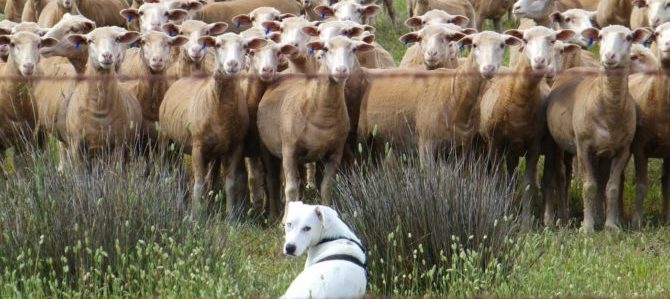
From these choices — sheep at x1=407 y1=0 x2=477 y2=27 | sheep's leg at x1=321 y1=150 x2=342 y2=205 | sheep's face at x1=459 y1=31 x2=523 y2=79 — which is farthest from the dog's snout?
sheep at x1=407 y1=0 x2=477 y2=27

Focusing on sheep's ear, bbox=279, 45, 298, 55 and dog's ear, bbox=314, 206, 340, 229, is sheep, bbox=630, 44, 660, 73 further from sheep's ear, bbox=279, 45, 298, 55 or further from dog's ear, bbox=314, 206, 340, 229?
dog's ear, bbox=314, 206, 340, 229

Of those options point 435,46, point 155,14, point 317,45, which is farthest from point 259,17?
point 317,45

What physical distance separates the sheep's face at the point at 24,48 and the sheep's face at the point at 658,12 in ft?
22.8

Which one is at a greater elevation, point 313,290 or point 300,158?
point 313,290

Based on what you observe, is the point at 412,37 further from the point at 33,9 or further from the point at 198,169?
the point at 33,9

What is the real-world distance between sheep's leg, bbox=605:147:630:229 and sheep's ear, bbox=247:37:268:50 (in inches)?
126

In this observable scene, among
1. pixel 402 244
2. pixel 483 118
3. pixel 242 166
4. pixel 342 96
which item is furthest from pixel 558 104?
pixel 402 244

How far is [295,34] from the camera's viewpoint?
16.7 meters

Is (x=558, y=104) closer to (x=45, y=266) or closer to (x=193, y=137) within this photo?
(x=193, y=137)

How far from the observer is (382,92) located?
15.6m

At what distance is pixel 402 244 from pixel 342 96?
12.6 feet

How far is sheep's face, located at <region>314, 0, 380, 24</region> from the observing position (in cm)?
2002

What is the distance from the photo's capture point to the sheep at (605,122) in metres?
14.6

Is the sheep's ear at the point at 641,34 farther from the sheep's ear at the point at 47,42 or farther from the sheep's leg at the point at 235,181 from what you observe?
the sheep's ear at the point at 47,42
